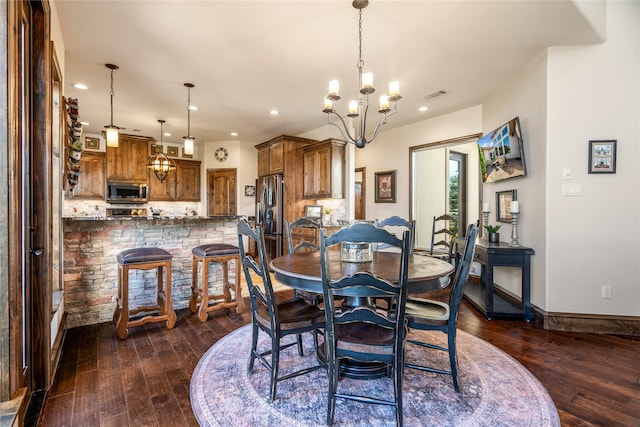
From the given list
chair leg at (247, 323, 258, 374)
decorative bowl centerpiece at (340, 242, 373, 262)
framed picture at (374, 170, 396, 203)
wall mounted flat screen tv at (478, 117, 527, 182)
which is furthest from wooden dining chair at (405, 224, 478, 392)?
framed picture at (374, 170, 396, 203)

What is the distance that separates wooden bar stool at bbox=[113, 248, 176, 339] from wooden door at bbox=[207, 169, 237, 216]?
4413 mm

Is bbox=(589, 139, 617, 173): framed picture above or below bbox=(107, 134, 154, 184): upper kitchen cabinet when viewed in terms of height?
below

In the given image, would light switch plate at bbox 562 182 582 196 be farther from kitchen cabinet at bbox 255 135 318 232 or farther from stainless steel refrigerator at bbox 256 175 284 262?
stainless steel refrigerator at bbox 256 175 284 262

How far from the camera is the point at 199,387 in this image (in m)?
2.00

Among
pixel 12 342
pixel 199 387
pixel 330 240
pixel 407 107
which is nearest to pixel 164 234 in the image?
pixel 199 387

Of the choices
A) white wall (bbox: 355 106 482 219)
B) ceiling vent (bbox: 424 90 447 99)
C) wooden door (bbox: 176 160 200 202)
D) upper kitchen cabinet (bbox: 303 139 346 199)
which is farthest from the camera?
wooden door (bbox: 176 160 200 202)

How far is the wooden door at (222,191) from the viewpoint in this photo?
24.4 feet

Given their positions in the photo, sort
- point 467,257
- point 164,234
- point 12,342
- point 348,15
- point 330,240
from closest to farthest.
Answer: point 12,342 → point 330,240 → point 467,257 → point 348,15 → point 164,234

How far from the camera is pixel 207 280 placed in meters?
3.19

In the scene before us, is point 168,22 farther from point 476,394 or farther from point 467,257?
point 476,394

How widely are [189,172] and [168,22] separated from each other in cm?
555

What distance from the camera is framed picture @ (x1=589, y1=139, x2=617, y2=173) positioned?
291cm

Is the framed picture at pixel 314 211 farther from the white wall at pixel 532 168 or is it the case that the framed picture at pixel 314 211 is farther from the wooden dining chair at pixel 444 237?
the white wall at pixel 532 168

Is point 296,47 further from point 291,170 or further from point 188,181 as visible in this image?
point 188,181
